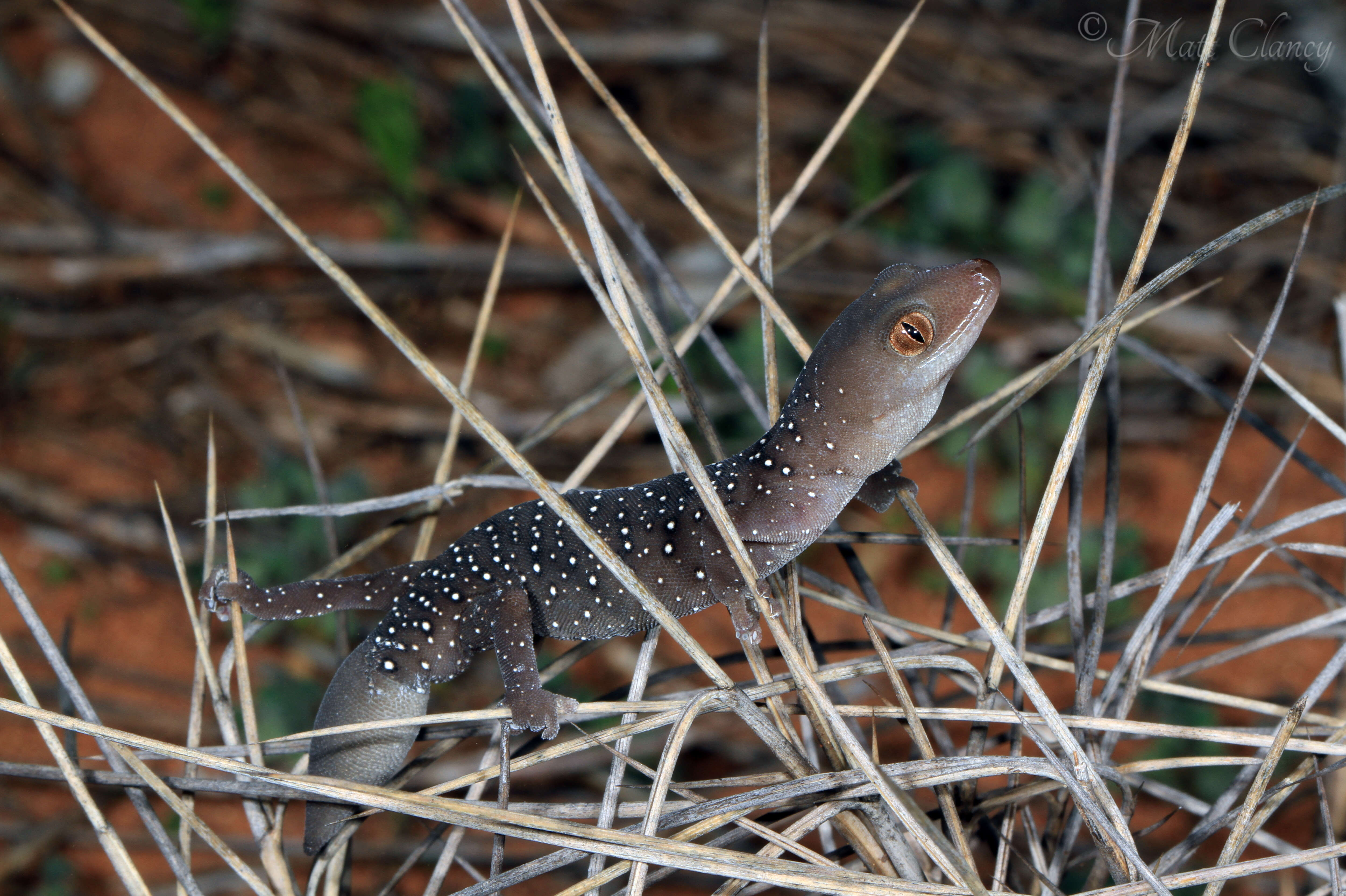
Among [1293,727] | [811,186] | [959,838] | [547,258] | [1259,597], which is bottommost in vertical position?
[1259,597]

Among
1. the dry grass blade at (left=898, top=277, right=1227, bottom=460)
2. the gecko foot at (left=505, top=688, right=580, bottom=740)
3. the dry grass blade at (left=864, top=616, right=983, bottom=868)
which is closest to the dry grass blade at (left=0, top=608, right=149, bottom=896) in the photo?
the gecko foot at (left=505, top=688, right=580, bottom=740)

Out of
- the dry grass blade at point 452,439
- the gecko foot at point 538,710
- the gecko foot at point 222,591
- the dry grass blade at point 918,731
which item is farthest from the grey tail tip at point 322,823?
the dry grass blade at point 918,731

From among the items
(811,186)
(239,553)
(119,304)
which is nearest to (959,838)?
(239,553)

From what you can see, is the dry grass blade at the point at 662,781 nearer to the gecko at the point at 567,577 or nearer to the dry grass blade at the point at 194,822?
the gecko at the point at 567,577

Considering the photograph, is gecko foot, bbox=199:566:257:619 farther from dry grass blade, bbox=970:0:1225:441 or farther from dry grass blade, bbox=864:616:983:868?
dry grass blade, bbox=970:0:1225:441

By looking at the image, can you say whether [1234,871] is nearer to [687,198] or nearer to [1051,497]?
[1051,497]

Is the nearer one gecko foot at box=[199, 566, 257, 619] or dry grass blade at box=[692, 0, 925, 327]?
gecko foot at box=[199, 566, 257, 619]

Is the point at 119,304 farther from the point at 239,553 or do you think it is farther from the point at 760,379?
the point at 760,379
